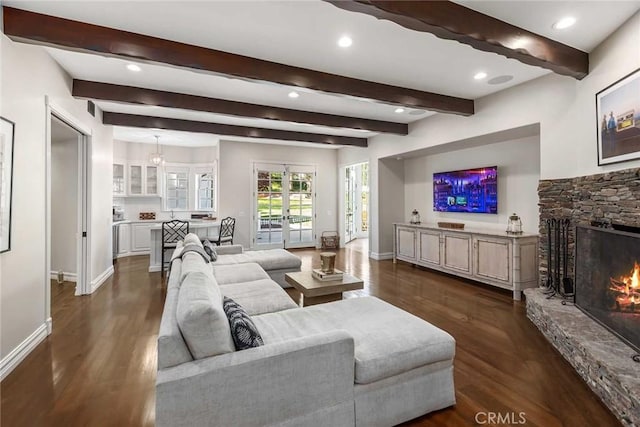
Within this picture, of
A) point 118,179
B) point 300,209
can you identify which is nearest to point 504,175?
point 300,209

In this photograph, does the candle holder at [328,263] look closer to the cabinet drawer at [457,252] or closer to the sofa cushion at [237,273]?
the sofa cushion at [237,273]

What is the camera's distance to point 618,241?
2.49 m

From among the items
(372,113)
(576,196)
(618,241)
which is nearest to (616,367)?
(618,241)

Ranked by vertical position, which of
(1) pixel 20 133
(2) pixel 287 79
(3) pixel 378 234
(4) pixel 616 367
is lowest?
(4) pixel 616 367

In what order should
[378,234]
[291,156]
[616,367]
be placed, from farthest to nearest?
[291,156]
[378,234]
[616,367]

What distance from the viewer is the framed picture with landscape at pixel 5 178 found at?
7.98ft

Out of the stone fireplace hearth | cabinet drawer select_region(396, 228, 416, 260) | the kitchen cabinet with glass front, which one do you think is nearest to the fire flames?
the stone fireplace hearth

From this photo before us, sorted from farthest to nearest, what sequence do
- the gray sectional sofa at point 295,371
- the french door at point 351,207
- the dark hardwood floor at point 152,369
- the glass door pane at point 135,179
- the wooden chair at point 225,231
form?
1. the french door at point 351,207
2. the glass door pane at point 135,179
3. the wooden chair at point 225,231
4. the dark hardwood floor at point 152,369
5. the gray sectional sofa at point 295,371

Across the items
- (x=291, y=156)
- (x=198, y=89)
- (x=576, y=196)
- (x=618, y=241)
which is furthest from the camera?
(x=291, y=156)

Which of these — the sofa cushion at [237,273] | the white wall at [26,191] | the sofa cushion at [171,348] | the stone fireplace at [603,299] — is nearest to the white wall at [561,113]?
the stone fireplace at [603,299]

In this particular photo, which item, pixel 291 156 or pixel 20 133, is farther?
pixel 291 156

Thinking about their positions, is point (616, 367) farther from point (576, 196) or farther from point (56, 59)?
point (56, 59)

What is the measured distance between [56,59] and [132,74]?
705mm

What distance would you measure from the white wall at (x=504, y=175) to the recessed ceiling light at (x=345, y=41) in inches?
137
